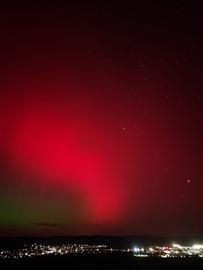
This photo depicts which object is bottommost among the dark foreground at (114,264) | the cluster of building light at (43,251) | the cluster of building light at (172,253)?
the dark foreground at (114,264)

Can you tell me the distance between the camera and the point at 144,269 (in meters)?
76.1

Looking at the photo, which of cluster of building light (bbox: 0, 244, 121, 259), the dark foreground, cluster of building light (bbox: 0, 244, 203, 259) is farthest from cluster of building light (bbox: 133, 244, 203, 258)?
the dark foreground

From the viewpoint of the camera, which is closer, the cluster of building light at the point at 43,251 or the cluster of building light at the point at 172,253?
the cluster of building light at the point at 172,253

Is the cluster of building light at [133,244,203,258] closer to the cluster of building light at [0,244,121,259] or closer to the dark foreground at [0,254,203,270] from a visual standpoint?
the cluster of building light at [0,244,121,259]

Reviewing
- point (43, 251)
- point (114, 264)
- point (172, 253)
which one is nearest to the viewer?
point (114, 264)

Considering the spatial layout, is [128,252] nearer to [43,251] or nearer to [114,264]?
[43,251]

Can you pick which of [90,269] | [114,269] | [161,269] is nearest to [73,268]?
[90,269]

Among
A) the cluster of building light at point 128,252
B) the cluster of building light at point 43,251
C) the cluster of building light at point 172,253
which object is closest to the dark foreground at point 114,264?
the cluster of building light at point 128,252

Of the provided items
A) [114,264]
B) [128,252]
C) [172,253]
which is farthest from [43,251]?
[114,264]

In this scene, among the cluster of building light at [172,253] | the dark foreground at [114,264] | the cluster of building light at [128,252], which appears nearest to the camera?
the dark foreground at [114,264]

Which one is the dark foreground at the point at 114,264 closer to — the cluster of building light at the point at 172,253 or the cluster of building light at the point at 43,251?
the cluster of building light at the point at 172,253

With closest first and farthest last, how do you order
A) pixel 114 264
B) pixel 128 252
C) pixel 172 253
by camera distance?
pixel 114 264, pixel 172 253, pixel 128 252

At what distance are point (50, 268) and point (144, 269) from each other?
16.9 meters

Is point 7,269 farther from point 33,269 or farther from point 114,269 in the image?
point 114,269
